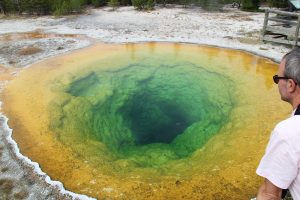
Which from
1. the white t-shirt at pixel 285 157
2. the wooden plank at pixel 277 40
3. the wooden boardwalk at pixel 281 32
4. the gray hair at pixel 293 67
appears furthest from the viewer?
the wooden plank at pixel 277 40

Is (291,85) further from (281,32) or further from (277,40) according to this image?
(281,32)

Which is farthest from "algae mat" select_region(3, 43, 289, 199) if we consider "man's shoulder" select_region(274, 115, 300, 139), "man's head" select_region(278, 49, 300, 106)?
"man's shoulder" select_region(274, 115, 300, 139)

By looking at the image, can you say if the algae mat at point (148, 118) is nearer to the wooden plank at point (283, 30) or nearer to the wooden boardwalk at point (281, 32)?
the wooden boardwalk at point (281, 32)

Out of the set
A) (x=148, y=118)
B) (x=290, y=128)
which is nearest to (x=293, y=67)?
(x=290, y=128)

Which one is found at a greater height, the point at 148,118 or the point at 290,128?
the point at 290,128

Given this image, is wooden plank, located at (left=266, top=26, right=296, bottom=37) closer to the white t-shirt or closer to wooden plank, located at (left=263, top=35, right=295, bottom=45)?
wooden plank, located at (left=263, top=35, right=295, bottom=45)

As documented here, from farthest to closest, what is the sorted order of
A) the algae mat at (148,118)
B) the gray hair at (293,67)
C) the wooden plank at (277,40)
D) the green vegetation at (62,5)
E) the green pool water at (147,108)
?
the green vegetation at (62,5) < the wooden plank at (277,40) < the green pool water at (147,108) < the algae mat at (148,118) < the gray hair at (293,67)

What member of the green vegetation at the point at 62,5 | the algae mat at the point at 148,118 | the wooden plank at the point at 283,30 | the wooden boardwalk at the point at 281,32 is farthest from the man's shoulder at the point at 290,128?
the green vegetation at the point at 62,5
